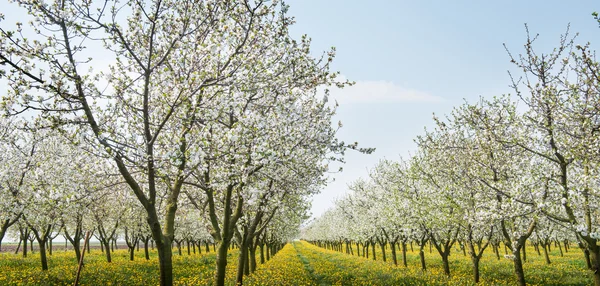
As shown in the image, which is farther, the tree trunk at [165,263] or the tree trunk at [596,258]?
the tree trunk at [596,258]

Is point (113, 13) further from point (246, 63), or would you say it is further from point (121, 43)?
point (246, 63)

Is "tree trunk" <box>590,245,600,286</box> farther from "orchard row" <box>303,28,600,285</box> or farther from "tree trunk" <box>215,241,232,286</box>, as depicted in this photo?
"tree trunk" <box>215,241,232,286</box>

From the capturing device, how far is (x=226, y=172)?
8.89 meters

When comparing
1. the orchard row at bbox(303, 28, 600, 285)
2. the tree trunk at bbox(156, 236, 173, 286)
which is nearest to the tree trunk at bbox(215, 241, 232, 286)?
the tree trunk at bbox(156, 236, 173, 286)

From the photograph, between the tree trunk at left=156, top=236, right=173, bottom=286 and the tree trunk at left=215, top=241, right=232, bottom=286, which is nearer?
the tree trunk at left=156, top=236, right=173, bottom=286

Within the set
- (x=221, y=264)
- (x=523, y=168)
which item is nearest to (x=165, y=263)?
(x=221, y=264)

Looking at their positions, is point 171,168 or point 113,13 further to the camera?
point 171,168

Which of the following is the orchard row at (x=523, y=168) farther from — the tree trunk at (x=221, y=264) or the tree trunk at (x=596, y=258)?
the tree trunk at (x=221, y=264)

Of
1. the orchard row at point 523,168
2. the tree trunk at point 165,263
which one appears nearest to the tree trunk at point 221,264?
the tree trunk at point 165,263

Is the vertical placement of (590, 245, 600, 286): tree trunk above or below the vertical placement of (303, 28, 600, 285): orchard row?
below

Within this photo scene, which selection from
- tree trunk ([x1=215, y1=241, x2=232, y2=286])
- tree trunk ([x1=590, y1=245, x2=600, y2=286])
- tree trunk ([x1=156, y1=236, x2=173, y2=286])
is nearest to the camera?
tree trunk ([x1=156, y1=236, x2=173, y2=286])

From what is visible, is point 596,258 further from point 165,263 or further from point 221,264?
point 165,263

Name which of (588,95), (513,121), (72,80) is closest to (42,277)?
(72,80)

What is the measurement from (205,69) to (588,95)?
11491mm
